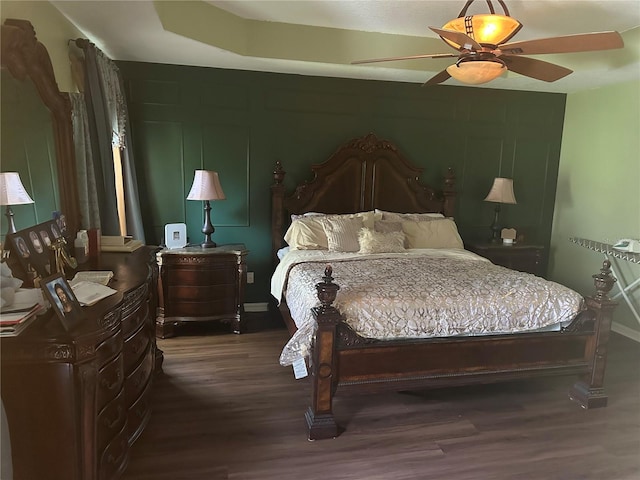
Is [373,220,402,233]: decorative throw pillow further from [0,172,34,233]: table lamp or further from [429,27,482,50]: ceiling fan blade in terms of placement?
[0,172,34,233]: table lamp

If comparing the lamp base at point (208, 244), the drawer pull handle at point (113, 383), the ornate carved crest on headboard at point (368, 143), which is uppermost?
the ornate carved crest on headboard at point (368, 143)

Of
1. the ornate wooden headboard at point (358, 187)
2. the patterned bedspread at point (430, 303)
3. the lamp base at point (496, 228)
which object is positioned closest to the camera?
the patterned bedspread at point (430, 303)

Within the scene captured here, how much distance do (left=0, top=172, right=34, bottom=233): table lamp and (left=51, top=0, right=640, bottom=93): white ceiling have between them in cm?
116

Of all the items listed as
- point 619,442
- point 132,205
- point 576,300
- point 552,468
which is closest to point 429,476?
point 552,468

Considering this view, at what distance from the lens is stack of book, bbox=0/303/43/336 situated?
1514mm

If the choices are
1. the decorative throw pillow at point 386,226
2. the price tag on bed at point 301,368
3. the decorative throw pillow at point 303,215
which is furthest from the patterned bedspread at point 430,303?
the decorative throw pillow at point 303,215

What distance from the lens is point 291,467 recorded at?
7.22 feet

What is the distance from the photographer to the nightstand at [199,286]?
12.1ft

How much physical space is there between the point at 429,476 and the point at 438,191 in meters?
3.05

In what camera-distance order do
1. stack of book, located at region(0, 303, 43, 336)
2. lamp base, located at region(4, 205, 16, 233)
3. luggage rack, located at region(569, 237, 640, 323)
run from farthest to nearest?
luggage rack, located at region(569, 237, 640, 323)
lamp base, located at region(4, 205, 16, 233)
stack of book, located at region(0, 303, 43, 336)

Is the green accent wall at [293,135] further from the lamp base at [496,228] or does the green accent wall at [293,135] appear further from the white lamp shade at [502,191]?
the white lamp shade at [502,191]

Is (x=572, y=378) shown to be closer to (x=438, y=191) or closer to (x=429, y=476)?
(x=429, y=476)

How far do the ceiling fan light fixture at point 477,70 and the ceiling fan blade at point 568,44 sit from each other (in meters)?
0.09

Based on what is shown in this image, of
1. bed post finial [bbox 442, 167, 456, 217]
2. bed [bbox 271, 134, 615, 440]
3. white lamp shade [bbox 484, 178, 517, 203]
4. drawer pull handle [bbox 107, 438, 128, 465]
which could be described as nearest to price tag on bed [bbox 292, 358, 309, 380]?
bed [bbox 271, 134, 615, 440]
